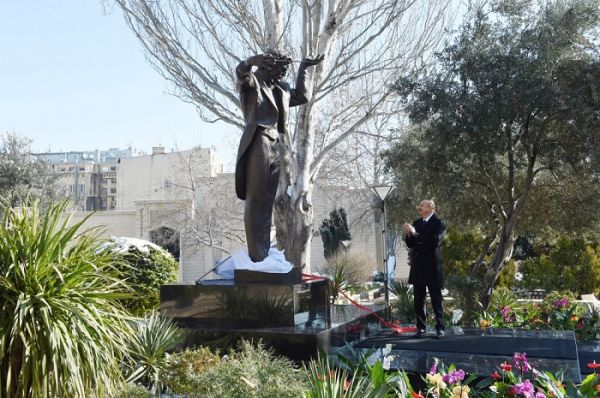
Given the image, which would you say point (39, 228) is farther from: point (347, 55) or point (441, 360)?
point (347, 55)

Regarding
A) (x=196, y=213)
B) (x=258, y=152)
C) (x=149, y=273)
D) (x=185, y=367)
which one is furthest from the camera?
(x=196, y=213)

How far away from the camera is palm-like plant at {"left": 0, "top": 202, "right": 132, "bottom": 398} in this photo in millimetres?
3756

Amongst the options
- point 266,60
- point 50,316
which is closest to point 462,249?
point 266,60

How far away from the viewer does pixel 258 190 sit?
21.6ft

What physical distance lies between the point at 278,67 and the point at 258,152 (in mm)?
1086

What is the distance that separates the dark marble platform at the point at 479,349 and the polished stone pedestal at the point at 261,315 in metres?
0.38

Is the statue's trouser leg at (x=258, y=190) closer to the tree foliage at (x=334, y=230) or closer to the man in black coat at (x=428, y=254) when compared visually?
the man in black coat at (x=428, y=254)

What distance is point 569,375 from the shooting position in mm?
5141

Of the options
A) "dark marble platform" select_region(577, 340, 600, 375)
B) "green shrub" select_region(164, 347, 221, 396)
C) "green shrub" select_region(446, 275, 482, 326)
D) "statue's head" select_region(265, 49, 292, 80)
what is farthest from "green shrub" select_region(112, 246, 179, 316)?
"dark marble platform" select_region(577, 340, 600, 375)

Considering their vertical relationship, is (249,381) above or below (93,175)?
below

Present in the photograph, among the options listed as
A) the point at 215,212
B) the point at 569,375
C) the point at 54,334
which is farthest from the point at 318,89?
the point at 215,212

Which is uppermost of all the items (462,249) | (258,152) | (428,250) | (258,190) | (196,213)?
(196,213)

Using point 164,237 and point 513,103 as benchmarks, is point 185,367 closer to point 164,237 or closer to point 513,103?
point 513,103

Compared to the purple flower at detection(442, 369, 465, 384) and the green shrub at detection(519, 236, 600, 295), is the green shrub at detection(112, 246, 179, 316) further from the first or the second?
the green shrub at detection(519, 236, 600, 295)
